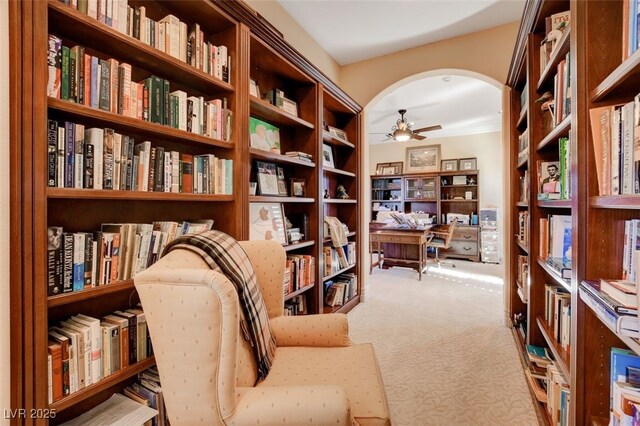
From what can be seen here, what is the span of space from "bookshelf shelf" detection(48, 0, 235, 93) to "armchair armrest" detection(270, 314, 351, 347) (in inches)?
53.6

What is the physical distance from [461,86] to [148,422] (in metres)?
4.78

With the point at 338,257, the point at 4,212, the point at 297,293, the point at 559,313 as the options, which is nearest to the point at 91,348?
the point at 4,212

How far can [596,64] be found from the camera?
1.03 metres

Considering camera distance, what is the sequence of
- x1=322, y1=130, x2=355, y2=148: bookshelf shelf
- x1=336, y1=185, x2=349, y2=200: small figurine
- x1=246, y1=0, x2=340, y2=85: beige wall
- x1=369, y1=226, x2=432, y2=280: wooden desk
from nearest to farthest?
x1=246, y1=0, x2=340, y2=85: beige wall < x1=322, y1=130, x2=355, y2=148: bookshelf shelf < x1=336, y1=185, x2=349, y2=200: small figurine < x1=369, y1=226, x2=432, y2=280: wooden desk

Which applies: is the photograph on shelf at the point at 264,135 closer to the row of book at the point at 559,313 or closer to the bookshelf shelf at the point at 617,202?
the bookshelf shelf at the point at 617,202

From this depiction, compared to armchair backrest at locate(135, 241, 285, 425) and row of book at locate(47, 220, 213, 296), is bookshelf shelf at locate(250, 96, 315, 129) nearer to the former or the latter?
row of book at locate(47, 220, 213, 296)

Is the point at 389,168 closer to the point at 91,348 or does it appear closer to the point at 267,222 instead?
the point at 267,222

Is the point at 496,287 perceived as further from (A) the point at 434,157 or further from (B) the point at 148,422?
(B) the point at 148,422

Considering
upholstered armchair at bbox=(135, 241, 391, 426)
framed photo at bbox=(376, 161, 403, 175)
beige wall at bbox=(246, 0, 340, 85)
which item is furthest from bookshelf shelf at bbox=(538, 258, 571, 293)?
framed photo at bbox=(376, 161, 403, 175)

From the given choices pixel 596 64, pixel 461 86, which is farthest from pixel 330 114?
pixel 596 64

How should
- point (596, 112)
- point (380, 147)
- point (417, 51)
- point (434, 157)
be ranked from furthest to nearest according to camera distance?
point (380, 147)
point (434, 157)
point (417, 51)
point (596, 112)

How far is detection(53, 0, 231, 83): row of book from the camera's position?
117 cm

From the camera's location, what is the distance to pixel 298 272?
2385 millimetres

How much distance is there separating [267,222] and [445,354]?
173 cm
